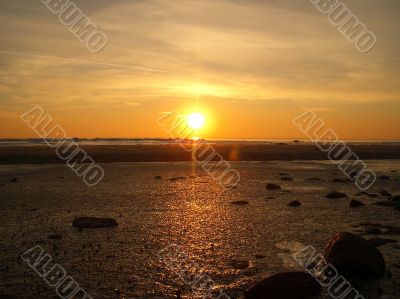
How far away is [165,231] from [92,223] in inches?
113

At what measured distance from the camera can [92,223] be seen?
53.6 ft

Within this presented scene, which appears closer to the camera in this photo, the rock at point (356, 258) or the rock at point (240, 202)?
the rock at point (356, 258)

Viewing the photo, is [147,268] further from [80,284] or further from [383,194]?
[383,194]

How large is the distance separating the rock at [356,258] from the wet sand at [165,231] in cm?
36

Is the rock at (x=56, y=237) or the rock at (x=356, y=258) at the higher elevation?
the rock at (x=56, y=237)

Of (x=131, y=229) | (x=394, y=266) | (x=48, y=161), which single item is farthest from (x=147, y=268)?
(x=48, y=161)

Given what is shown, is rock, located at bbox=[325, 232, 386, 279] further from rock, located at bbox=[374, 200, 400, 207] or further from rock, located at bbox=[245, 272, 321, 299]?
rock, located at bbox=[374, 200, 400, 207]

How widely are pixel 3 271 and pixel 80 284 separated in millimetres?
2326

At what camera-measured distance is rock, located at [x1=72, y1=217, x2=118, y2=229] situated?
16.2 metres

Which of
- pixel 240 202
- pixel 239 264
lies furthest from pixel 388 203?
pixel 239 264

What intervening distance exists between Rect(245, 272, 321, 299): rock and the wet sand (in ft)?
2.07

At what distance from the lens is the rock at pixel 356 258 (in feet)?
35.0

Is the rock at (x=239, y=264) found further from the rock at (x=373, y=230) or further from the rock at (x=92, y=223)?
the rock at (x=92, y=223)

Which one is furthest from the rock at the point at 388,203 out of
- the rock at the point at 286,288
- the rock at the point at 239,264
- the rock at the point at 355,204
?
the rock at the point at 286,288
